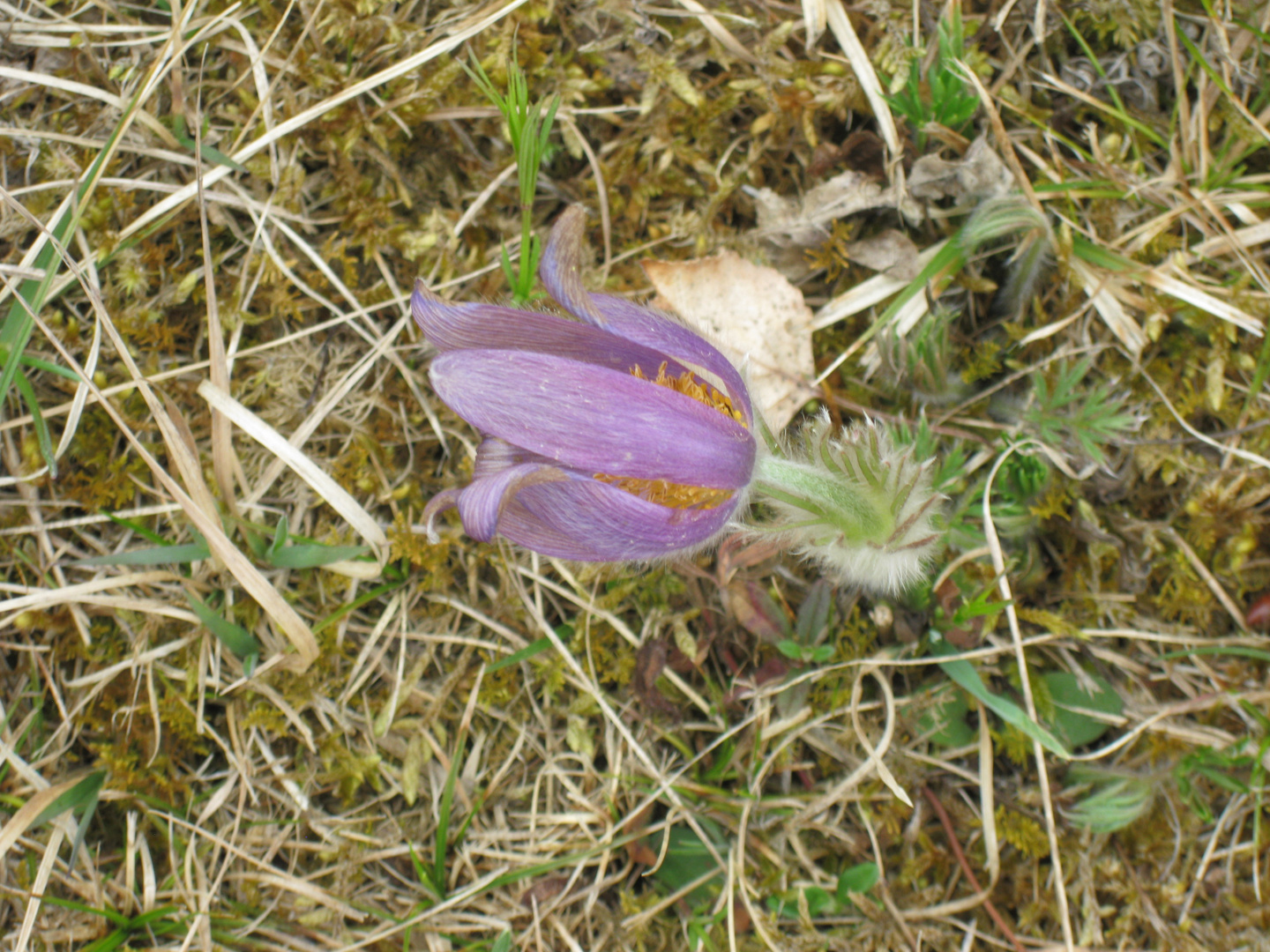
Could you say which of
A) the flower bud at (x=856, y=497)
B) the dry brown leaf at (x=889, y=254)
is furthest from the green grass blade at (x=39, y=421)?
the dry brown leaf at (x=889, y=254)

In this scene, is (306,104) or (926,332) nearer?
(926,332)

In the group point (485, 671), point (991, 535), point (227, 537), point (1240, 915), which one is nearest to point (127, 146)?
point (227, 537)

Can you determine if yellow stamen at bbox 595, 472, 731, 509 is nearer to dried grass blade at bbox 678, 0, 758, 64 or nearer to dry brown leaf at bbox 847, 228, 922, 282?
dry brown leaf at bbox 847, 228, 922, 282

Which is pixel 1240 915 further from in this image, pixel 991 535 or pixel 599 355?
pixel 599 355

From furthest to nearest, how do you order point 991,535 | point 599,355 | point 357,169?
1. point 357,169
2. point 991,535
3. point 599,355

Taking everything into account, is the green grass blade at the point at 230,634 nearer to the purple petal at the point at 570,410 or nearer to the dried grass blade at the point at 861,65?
the purple petal at the point at 570,410

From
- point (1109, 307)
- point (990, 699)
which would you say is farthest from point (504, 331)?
point (1109, 307)
